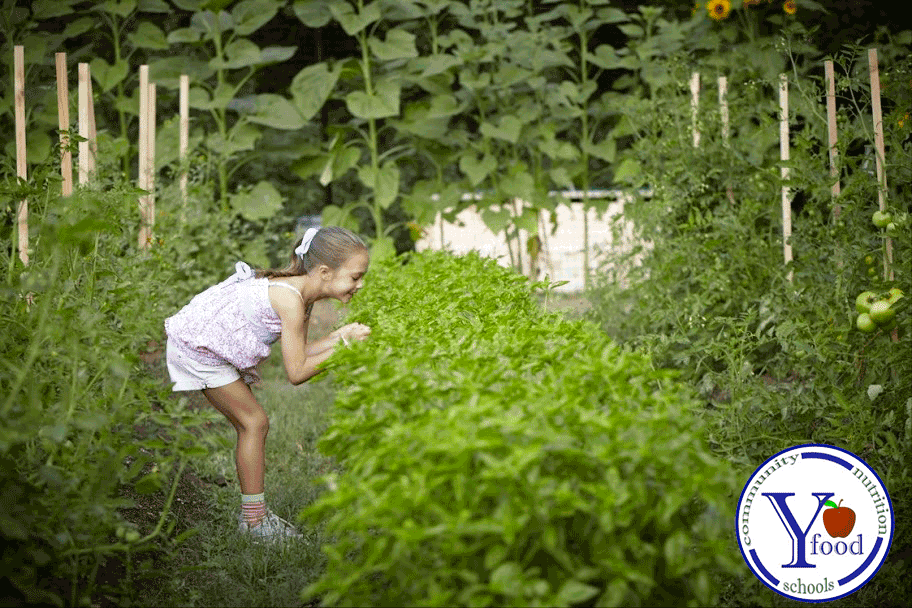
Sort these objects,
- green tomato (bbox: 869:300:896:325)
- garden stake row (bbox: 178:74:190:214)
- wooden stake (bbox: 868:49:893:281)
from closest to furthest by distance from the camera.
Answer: green tomato (bbox: 869:300:896:325) < wooden stake (bbox: 868:49:893:281) < garden stake row (bbox: 178:74:190:214)

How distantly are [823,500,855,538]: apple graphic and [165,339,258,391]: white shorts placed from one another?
70.8 inches

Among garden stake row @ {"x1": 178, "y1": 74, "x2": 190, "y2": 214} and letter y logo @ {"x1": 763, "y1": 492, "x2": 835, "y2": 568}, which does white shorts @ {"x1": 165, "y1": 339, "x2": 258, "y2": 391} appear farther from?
garden stake row @ {"x1": 178, "y1": 74, "x2": 190, "y2": 214}

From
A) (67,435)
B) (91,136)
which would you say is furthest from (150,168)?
(67,435)

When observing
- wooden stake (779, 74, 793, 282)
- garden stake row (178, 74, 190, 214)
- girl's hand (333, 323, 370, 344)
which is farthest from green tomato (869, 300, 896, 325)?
garden stake row (178, 74, 190, 214)

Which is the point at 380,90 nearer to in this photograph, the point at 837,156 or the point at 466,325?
the point at 837,156

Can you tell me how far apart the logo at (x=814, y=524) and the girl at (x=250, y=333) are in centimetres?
135

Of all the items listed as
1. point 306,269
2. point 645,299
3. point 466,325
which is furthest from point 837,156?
point 306,269

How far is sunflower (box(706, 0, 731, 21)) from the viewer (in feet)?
20.2

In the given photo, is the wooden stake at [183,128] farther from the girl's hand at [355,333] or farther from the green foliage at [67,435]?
the girl's hand at [355,333]

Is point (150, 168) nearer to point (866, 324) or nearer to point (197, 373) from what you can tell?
point (197, 373)

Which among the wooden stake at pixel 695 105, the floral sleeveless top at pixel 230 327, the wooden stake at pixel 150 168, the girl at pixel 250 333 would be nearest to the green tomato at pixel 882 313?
the girl at pixel 250 333

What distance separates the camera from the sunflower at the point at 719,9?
6.16 meters

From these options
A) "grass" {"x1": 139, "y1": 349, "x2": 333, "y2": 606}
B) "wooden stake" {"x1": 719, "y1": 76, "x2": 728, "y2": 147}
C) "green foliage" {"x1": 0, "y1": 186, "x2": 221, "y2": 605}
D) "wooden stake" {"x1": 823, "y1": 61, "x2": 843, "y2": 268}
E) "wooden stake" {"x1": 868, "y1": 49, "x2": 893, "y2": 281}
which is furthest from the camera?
"wooden stake" {"x1": 719, "y1": 76, "x2": 728, "y2": 147}

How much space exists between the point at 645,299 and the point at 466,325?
7.08 ft
